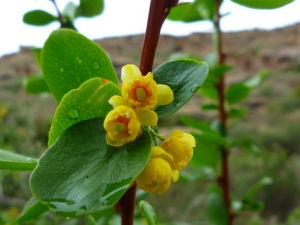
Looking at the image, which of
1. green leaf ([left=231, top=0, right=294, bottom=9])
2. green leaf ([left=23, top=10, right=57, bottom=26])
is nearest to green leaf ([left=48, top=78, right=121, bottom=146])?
green leaf ([left=231, top=0, right=294, bottom=9])

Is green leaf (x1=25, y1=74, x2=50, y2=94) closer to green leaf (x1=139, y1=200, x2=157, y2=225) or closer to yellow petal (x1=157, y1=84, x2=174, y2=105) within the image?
green leaf (x1=139, y1=200, x2=157, y2=225)

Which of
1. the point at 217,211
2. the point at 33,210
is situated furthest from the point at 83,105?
the point at 217,211

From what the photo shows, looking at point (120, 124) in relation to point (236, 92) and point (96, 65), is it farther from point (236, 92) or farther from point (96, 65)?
point (236, 92)

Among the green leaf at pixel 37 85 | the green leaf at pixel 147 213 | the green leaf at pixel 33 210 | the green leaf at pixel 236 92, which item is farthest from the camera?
the green leaf at pixel 236 92

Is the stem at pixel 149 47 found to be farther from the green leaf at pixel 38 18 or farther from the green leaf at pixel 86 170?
the green leaf at pixel 38 18

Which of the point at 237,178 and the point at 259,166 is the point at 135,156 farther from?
the point at 259,166

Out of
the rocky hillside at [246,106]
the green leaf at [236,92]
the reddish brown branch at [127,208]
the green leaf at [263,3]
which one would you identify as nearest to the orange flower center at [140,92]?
the reddish brown branch at [127,208]
